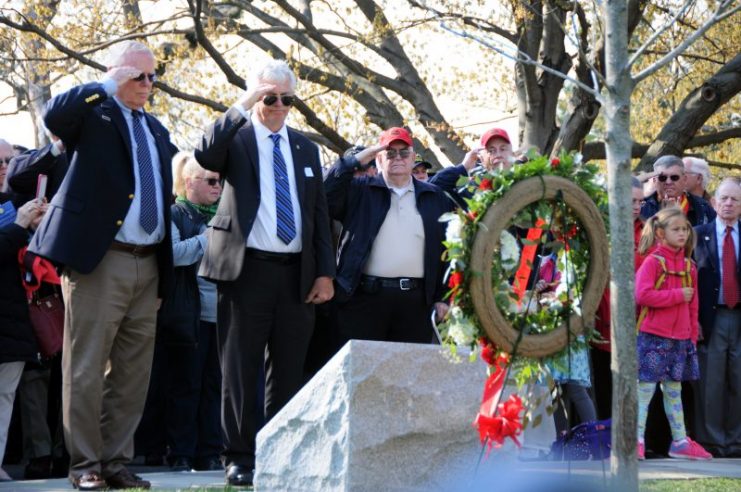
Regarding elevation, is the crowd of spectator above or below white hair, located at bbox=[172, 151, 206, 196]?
below

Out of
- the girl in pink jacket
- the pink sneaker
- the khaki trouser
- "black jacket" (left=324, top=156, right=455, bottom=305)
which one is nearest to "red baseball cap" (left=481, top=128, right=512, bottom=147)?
"black jacket" (left=324, top=156, right=455, bottom=305)

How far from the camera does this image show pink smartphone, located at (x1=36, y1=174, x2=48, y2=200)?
6984 millimetres

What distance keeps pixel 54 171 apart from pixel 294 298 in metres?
1.66

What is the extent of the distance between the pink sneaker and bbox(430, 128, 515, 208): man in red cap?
247cm

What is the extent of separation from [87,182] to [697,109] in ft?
34.7

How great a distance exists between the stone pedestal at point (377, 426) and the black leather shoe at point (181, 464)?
2.33m

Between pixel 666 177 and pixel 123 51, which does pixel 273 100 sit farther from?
pixel 666 177

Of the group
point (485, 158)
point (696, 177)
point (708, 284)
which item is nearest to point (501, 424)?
point (485, 158)

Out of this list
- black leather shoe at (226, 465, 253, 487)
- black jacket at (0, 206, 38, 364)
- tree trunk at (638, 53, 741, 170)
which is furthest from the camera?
tree trunk at (638, 53, 741, 170)

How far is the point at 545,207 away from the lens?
5.62 meters

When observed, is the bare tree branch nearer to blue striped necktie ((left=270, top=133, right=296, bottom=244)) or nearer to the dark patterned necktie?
blue striped necktie ((left=270, top=133, right=296, bottom=244))

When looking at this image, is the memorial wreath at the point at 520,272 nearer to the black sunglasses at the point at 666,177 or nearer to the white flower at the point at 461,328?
the white flower at the point at 461,328

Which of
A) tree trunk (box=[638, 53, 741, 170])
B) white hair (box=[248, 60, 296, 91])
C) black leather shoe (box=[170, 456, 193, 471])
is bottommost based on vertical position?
black leather shoe (box=[170, 456, 193, 471])

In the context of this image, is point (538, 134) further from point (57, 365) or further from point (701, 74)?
point (57, 365)
